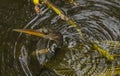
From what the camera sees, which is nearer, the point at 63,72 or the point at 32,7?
the point at 63,72

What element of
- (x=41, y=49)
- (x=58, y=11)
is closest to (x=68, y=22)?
(x=58, y=11)

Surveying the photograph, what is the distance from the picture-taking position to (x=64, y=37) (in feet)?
8.82

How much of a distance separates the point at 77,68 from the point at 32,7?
24.3 inches

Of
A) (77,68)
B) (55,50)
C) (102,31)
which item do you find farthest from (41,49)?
(102,31)

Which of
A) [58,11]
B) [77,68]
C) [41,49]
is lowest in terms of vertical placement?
[77,68]

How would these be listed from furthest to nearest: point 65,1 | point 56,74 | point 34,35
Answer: point 65,1, point 34,35, point 56,74

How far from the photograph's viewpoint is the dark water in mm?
2531

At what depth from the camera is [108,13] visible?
2.77 meters

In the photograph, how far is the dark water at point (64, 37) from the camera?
253 centimetres

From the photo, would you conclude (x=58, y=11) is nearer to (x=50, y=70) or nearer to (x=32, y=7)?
(x=32, y=7)

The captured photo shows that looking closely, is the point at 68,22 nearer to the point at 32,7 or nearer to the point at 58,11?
the point at 58,11

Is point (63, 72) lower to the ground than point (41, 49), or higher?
lower

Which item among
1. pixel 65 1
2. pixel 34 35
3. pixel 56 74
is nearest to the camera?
pixel 56 74

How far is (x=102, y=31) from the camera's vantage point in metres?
2.67
